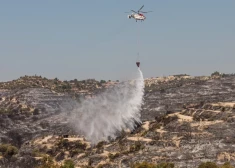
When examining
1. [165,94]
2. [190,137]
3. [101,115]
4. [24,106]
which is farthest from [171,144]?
[24,106]

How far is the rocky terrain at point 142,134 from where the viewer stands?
278ft

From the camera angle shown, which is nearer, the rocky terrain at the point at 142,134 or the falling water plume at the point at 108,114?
the rocky terrain at the point at 142,134

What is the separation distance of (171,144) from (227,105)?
113 feet

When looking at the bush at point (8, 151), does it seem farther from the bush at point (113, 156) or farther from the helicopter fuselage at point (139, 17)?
the helicopter fuselage at point (139, 17)

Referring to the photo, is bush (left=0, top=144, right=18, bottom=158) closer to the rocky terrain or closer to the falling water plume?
the rocky terrain

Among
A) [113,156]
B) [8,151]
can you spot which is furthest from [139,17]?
[8,151]

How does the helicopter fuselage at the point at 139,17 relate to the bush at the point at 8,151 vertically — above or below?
above

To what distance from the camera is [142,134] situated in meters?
109

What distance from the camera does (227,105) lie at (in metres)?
119

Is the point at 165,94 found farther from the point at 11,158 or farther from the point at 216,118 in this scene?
the point at 11,158

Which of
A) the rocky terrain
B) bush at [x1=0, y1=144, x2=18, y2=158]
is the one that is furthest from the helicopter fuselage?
bush at [x1=0, y1=144, x2=18, y2=158]

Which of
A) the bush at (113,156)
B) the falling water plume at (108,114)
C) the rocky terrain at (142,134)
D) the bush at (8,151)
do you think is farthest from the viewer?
the falling water plume at (108,114)

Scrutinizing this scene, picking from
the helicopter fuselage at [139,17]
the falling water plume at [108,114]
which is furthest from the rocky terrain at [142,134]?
the helicopter fuselage at [139,17]

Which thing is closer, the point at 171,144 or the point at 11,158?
the point at 171,144
